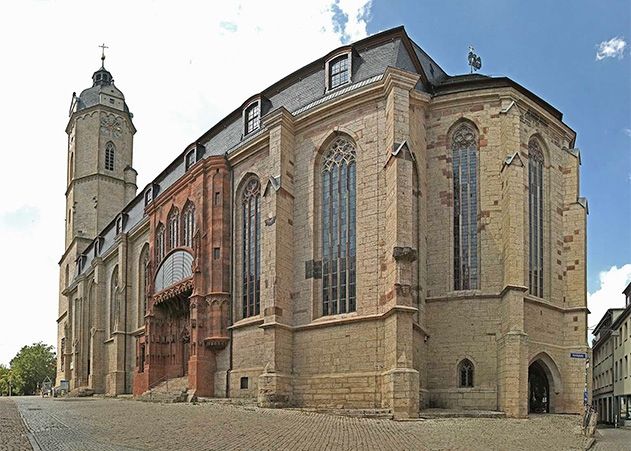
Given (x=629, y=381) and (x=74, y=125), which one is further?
(x=74, y=125)

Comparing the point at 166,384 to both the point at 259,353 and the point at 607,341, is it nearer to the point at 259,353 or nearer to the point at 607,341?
the point at 259,353

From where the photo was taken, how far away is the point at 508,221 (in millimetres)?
27547

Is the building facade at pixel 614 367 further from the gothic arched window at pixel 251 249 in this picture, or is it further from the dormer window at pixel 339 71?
the dormer window at pixel 339 71

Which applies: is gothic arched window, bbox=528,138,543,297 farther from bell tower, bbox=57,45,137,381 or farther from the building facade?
bell tower, bbox=57,45,137,381

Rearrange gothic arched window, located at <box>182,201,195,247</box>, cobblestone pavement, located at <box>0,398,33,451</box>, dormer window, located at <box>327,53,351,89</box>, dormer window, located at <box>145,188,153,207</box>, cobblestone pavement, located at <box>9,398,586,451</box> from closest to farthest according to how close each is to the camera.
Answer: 1. cobblestone pavement, located at <box>0,398,33,451</box>
2. cobblestone pavement, located at <box>9,398,586,451</box>
3. dormer window, located at <box>327,53,351,89</box>
4. gothic arched window, located at <box>182,201,195,247</box>
5. dormer window, located at <box>145,188,153,207</box>

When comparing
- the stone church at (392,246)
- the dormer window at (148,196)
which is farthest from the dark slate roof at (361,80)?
the dormer window at (148,196)

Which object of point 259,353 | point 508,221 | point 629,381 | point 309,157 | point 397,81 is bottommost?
point 629,381

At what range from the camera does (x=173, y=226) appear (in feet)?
139

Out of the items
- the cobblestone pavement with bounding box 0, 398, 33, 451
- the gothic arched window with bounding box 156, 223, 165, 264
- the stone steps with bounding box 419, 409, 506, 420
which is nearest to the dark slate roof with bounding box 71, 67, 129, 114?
the gothic arched window with bounding box 156, 223, 165, 264

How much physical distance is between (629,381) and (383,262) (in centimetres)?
2736

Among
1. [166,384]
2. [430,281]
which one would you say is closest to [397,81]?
[430,281]

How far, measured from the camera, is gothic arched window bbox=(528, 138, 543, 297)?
29.8m

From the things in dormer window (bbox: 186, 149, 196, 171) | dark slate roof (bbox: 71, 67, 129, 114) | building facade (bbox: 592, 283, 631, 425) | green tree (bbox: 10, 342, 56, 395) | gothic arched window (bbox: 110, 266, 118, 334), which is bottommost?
green tree (bbox: 10, 342, 56, 395)

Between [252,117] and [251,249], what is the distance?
22.0ft
